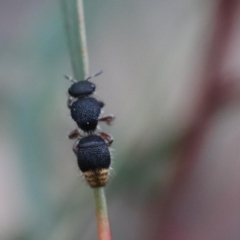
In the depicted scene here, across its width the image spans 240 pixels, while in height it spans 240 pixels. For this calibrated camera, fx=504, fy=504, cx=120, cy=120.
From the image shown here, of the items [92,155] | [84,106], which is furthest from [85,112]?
[92,155]

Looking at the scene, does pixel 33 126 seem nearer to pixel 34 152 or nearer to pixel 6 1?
pixel 34 152

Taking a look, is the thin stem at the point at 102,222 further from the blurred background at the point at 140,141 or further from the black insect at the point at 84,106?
the blurred background at the point at 140,141

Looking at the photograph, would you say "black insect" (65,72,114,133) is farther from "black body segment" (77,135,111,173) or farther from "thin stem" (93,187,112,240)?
"thin stem" (93,187,112,240)

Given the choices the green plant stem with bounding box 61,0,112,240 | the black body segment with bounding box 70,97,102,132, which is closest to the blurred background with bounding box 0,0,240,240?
the black body segment with bounding box 70,97,102,132

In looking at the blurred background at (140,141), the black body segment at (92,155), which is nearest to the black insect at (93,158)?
the black body segment at (92,155)

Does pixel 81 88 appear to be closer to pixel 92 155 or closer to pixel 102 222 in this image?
pixel 92 155
